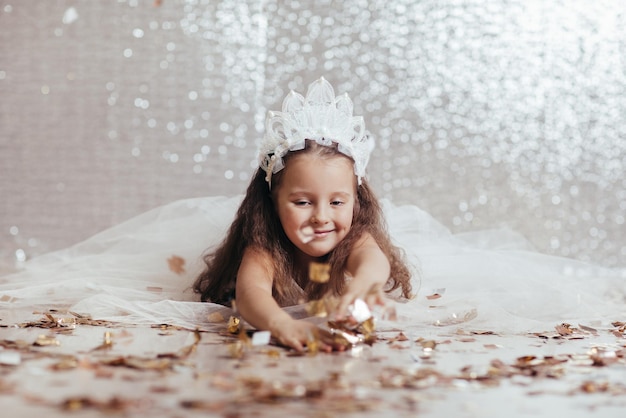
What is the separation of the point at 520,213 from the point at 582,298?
1084 mm

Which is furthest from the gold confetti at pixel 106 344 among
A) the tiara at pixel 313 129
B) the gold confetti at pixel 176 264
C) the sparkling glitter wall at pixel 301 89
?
the sparkling glitter wall at pixel 301 89

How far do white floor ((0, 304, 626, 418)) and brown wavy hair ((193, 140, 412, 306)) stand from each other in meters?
0.19

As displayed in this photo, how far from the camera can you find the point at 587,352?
1.19 m

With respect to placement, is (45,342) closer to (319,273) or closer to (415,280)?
(319,273)

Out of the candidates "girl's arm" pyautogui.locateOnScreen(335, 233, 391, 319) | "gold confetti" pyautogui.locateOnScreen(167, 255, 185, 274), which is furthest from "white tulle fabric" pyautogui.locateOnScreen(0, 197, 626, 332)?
"girl's arm" pyautogui.locateOnScreen(335, 233, 391, 319)

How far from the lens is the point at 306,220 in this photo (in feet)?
4.50

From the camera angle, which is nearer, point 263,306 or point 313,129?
point 263,306

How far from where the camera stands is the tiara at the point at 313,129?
4.69ft

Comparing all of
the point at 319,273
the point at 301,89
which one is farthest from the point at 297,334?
the point at 301,89

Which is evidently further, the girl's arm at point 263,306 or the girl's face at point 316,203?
the girl's face at point 316,203

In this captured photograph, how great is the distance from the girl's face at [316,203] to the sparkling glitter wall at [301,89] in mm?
1246

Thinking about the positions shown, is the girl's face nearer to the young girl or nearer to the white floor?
the young girl

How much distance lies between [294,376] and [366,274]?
0.33 m

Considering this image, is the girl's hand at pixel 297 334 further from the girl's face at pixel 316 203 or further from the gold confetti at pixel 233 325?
the girl's face at pixel 316 203
